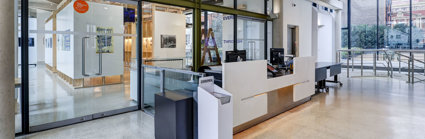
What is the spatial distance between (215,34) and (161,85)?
331cm

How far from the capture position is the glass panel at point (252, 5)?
24.2ft

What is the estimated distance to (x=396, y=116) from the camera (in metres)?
4.27

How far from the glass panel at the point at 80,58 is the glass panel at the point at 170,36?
1.36 metres

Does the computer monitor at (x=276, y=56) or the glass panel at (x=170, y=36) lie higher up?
the glass panel at (x=170, y=36)

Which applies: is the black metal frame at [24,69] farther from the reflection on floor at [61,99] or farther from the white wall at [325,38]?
the white wall at [325,38]

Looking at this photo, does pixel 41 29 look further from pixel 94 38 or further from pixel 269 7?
pixel 269 7

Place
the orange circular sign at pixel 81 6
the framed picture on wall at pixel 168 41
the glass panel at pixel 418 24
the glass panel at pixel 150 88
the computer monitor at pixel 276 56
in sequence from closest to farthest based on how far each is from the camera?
the orange circular sign at pixel 81 6 → the glass panel at pixel 150 88 → the computer monitor at pixel 276 56 → the framed picture on wall at pixel 168 41 → the glass panel at pixel 418 24

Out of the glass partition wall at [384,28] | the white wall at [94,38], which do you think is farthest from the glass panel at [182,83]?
the glass partition wall at [384,28]

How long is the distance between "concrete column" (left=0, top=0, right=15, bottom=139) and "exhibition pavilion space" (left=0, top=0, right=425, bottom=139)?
1cm

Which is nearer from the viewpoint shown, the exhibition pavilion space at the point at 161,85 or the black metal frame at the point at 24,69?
the exhibition pavilion space at the point at 161,85

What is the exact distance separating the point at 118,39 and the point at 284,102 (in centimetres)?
331

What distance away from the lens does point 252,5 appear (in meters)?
7.84

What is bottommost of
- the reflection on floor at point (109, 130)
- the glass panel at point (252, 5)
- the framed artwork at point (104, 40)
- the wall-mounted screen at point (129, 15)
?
the reflection on floor at point (109, 130)

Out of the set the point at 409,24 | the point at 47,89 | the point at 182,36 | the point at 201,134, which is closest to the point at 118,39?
the point at 47,89
